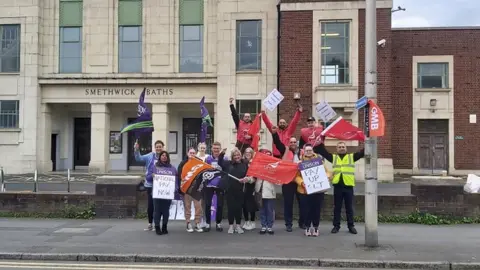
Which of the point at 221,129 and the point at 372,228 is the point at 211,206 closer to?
the point at 372,228

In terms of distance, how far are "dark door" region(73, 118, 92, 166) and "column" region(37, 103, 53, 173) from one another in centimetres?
215

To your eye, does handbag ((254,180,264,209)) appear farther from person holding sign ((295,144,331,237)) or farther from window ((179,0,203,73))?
window ((179,0,203,73))

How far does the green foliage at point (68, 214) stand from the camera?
12125mm

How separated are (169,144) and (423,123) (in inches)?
578

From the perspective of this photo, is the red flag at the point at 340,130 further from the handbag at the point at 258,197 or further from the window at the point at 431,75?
the window at the point at 431,75

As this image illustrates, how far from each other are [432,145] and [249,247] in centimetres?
2048

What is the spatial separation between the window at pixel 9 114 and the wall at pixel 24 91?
32 cm

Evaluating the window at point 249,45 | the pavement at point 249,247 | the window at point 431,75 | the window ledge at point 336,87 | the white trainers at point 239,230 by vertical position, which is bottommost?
the pavement at point 249,247

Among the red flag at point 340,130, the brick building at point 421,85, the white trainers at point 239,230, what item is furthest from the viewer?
the brick building at point 421,85

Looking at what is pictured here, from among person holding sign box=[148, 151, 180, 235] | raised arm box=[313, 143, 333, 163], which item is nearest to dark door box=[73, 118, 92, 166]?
person holding sign box=[148, 151, 180, 235]

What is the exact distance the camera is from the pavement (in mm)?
7805

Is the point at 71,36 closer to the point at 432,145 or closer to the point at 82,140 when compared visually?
the point at 82,140

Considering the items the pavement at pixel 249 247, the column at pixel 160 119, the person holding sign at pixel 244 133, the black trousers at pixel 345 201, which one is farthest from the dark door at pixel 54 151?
the black trousers at pixel 345 201

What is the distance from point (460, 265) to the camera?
7.55 metres
